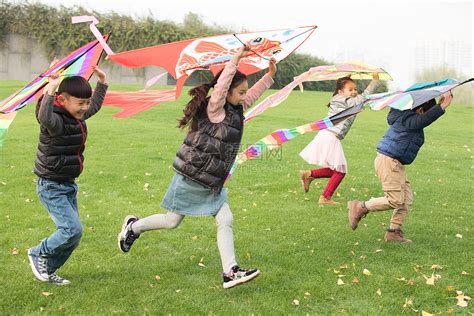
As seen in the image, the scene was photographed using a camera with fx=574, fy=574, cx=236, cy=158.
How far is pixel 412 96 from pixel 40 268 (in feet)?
12.2

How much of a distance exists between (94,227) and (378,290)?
11.0 feet

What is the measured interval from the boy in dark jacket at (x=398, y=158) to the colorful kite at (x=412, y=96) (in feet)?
0.63

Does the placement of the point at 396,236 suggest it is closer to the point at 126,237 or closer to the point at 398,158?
the point at 398,158

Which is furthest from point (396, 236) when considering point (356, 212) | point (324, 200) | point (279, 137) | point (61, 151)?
point (61, 151)

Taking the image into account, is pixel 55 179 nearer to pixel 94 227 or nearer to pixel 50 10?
pixel 94 227

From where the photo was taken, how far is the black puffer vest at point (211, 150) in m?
4.69

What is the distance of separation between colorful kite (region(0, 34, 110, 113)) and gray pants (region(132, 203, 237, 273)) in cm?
148

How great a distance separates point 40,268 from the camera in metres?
4.81

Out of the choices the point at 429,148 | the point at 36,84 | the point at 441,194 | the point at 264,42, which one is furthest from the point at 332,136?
the point at 429,148

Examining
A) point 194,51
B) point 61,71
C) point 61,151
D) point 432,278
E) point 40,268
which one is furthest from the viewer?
point 194,51

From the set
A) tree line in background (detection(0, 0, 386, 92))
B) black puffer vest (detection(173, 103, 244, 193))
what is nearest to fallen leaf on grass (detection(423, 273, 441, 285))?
black puffer vest (detection(173, 103, 244, 193))

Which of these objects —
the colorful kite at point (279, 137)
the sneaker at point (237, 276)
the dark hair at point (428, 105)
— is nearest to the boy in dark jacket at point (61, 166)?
the sneaker at point (237, 276)

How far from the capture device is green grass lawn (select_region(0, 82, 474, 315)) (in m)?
4.57

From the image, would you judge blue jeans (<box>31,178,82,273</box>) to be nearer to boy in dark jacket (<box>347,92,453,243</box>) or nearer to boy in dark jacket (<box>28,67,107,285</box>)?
boy in dark jacket (<box>28,67,107,285</box>)
